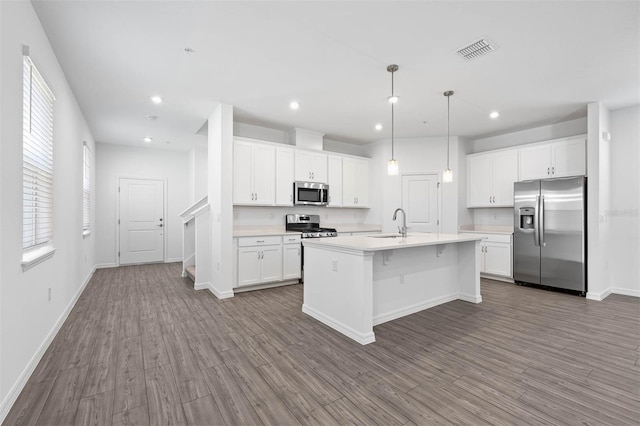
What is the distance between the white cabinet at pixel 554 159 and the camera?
468cm

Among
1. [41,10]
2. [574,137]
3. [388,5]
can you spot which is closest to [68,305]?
[41,10]

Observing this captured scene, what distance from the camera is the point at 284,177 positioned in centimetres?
536

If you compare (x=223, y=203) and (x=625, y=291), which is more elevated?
(x=223, y=203)

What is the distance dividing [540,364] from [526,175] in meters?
3.97

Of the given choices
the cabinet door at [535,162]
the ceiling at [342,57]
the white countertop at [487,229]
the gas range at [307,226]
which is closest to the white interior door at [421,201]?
the white countertop at [487,229]

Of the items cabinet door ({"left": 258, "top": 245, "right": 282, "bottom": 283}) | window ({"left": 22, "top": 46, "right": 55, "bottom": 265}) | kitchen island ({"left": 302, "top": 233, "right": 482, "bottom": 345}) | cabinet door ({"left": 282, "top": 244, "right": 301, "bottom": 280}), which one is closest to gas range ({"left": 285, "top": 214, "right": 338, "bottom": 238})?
cabinet door ({"left": 282, "top": 244, "right": 301, "bottom": 280})

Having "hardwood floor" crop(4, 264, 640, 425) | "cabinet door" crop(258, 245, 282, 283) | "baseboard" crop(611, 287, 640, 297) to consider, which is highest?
"cabinet door" crop(258, 245, 282, 283)

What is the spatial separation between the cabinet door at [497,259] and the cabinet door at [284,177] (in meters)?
3.84

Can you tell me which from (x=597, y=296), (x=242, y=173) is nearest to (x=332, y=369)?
(x=242, y=173)

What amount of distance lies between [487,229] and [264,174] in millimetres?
4614

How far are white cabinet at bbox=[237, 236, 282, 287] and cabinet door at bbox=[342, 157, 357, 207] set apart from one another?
1959 mm

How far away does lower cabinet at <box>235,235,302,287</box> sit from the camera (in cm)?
462

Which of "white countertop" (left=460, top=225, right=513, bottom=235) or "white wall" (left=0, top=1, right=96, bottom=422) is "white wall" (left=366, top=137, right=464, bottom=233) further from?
"white wall" (left=0, top=1, right=96, bottom=422)

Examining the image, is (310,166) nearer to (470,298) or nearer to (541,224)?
(470,298)
